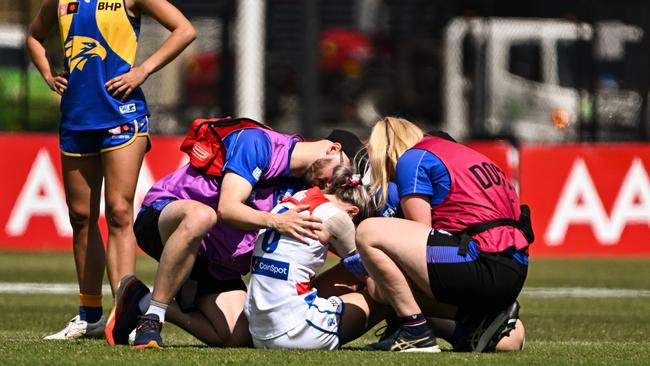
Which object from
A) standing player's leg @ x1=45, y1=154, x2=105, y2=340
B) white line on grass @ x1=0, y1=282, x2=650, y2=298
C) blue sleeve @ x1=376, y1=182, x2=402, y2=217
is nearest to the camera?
blue sleeve @ x1=376, y1=182, x2=402, y2=217

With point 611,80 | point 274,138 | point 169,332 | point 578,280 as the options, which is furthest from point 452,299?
point 611,80

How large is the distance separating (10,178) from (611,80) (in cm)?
745

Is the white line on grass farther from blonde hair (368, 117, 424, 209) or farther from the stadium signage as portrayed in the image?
blonde hair (368, 117, 424, 209)

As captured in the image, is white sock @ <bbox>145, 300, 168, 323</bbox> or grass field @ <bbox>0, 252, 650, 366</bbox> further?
white sock @ <bbox>145, 300, 168, 323</bbox>

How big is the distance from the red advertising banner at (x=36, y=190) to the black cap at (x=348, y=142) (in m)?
7.15

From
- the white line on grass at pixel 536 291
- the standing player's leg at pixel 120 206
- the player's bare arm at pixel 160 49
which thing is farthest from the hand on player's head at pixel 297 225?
the white line on grass at pixel 536 291

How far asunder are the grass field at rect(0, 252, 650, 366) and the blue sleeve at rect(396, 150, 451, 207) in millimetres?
780

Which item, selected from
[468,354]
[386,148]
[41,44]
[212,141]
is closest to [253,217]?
[212,141]

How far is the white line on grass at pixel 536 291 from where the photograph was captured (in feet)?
32.8

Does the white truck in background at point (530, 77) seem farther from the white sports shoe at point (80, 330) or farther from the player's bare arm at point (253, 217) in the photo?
the player's bare arm at point (253, 217)

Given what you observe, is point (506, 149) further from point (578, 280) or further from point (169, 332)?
point (169, 332)

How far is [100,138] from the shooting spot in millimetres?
7000

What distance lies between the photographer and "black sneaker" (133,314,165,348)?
6039mm

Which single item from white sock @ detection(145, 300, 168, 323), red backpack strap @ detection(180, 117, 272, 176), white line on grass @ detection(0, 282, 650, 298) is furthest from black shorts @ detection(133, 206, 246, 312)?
white line on grass @ detection(0, 282, 650, 298)
